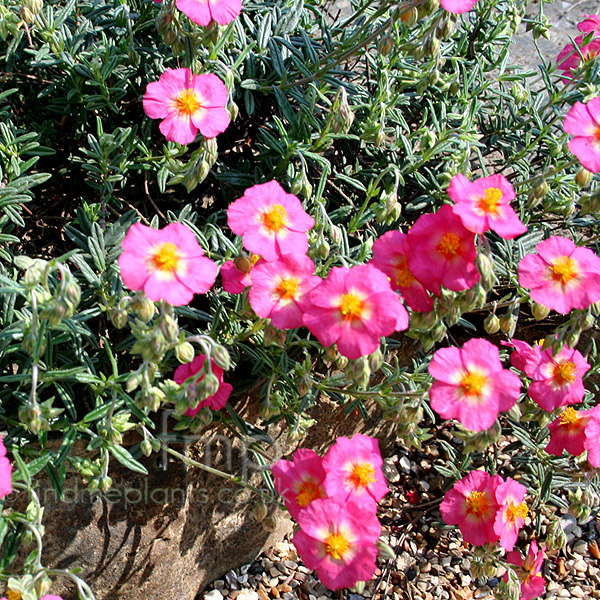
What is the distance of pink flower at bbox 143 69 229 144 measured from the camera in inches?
83.6

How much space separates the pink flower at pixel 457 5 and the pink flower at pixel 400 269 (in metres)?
0.64

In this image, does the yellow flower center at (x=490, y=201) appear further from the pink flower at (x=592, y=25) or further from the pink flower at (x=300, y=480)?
the pink flower at (x=592, y=25)

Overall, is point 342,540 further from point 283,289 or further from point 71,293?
point 71,293

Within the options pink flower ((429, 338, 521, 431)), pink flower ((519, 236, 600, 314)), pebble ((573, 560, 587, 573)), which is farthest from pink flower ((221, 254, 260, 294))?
pebble ((573, 560, 587, 573))

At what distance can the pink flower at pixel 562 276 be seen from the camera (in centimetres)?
205

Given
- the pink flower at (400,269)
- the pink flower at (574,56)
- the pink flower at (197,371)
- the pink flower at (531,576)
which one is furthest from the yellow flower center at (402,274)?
the pink flower at (574,56)

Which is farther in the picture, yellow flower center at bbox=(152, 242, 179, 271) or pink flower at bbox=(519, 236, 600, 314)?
pink flower at bbox=(519, 236, 600, 314)

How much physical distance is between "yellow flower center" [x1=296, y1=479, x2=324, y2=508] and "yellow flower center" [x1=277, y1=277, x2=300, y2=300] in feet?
1.87

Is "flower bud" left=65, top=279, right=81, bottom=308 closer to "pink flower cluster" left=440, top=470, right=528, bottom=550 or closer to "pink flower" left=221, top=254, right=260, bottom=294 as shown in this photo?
"pink flower" left=221, top=254, right=260, bottom=294

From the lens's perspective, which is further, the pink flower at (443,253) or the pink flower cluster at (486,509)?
the pink flower cluster at (486,509)

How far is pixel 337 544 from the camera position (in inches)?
74.5

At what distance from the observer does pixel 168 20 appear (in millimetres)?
2088

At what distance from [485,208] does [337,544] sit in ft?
3.15

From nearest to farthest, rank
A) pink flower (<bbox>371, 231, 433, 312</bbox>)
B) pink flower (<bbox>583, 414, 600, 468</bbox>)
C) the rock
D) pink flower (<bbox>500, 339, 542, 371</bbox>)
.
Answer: pink flower (<bbox>371, 231, 433, 312</bbox>), pink flower (<bbox>583, 414, 600, 468</bbox>), pink flower (<bbox>500, 339, 542, 371</bbox>), the rock
